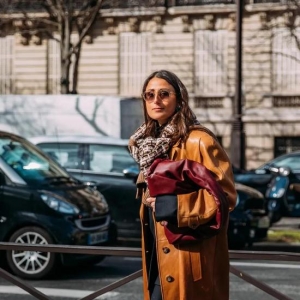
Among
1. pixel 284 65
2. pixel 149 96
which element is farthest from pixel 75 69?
pixel 149 96

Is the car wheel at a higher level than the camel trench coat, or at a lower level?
lower

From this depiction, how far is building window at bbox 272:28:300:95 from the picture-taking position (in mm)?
29141

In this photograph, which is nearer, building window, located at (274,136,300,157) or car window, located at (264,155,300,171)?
car window, located at (264,155,300,171)

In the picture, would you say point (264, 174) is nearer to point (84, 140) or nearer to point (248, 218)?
point (248, 218)

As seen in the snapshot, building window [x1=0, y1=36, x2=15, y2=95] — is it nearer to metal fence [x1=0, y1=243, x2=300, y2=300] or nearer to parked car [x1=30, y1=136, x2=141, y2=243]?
parked car [x1=30, y1=136, x2=141, y2=243]

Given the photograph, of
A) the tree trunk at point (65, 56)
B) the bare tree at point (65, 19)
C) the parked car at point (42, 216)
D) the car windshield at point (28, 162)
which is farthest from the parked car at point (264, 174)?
the bare tree at point (65, 19)

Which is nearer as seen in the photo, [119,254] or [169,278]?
[169,278]

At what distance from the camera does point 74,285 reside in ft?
31.0

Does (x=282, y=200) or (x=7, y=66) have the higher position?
(x=7, y=66)

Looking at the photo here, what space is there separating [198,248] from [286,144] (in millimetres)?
26070

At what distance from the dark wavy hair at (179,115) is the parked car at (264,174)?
11.6 m

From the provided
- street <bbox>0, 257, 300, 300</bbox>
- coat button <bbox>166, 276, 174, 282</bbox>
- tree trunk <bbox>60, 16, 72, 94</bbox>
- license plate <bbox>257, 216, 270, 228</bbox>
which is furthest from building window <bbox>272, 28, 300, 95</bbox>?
coat button <bbox>166, 276, 174, 282</bbox>

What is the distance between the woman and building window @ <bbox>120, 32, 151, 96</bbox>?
87.5 ft

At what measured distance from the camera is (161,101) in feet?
13.6
